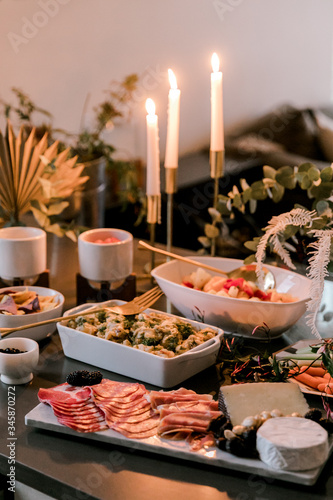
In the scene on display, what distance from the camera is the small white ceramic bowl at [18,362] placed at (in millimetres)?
1293

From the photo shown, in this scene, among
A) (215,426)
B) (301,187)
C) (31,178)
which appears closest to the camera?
(215,426)

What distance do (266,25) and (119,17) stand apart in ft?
3.14

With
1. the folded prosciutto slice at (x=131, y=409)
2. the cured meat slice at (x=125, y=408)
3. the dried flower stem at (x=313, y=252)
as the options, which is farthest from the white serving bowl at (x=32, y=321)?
the dried flower stem at (x=313, y=252)

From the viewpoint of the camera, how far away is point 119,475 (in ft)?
3.32

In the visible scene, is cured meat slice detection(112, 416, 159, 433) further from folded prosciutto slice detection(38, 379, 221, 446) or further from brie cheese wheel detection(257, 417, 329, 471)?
brie cheese wheel detection(257, 417, 329, 471)

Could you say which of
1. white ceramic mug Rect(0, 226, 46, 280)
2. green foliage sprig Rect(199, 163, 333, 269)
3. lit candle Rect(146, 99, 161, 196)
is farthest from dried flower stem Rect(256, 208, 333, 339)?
white ceramic mug Rect(0, 226, 46, 280)

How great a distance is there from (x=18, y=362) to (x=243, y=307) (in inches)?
20.1

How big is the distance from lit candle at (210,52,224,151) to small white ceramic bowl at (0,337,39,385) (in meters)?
0.75

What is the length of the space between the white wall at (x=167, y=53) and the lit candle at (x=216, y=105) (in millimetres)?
1685

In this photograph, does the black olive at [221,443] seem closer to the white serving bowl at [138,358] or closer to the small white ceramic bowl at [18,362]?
the white serving bowl at [138,358]

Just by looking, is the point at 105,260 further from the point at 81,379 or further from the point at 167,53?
the point at 167,53

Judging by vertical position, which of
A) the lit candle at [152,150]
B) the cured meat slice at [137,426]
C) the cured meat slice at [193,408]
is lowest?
the cured meat slice at [137,426]

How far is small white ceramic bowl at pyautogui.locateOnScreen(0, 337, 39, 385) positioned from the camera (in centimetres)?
129

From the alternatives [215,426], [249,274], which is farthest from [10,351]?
[249,274]
